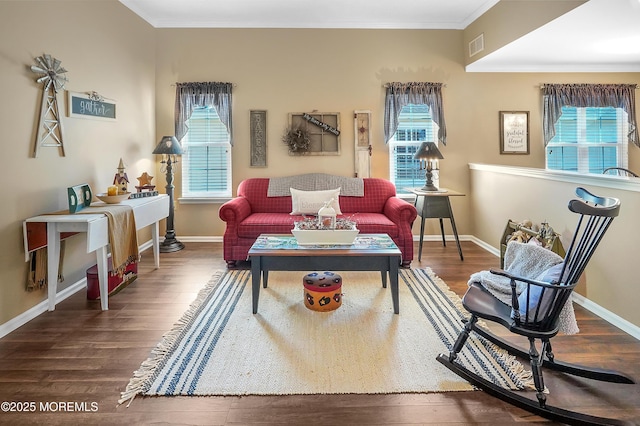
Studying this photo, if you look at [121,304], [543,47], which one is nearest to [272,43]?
[543,47]

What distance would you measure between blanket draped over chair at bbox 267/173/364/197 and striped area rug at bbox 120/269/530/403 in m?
1.68

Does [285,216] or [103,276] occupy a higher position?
[285,216]

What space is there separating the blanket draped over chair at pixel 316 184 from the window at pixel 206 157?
81 cm

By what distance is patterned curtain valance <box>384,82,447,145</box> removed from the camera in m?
5.02

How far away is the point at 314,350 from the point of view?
7.52 feet

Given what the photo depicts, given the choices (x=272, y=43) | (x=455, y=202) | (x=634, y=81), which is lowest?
(x=455, y=202)

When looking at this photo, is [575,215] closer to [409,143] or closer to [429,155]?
[429,155]

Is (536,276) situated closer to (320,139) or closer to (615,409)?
(615,409)

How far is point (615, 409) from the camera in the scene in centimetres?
177

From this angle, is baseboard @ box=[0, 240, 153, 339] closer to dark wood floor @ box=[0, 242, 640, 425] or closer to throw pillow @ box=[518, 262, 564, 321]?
dark wood floor @ box=[0, 242, 640, 425]

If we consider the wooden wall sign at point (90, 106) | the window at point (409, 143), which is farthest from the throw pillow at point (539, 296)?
the wooden wall sign at point (90, 106)

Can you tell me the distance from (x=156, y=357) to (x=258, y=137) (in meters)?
3.40

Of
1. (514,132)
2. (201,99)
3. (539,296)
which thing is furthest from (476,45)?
(539,296)

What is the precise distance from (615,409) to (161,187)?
16.5 feet
